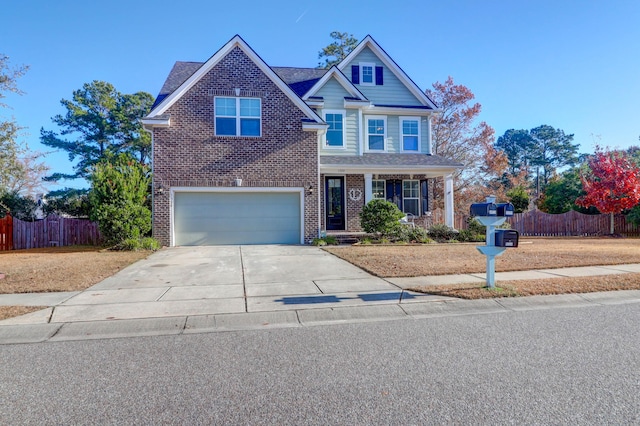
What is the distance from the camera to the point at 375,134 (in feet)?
59.2

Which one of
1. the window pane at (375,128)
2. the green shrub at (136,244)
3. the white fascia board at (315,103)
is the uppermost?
the white fascia board at (315,103)

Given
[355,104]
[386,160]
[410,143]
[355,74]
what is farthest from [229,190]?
[410,143]

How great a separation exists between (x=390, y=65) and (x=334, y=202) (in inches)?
298

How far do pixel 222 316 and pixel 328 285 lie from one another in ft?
7.69

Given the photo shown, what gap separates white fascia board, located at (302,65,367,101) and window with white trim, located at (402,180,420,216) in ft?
15.2

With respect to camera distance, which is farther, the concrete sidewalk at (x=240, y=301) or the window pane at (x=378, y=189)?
the window pane at (x=378, y=189)

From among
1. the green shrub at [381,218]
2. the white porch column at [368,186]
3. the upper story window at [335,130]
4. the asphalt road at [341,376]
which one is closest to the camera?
the asphalt road at [341,376]

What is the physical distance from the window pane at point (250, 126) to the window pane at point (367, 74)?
23.0 feet

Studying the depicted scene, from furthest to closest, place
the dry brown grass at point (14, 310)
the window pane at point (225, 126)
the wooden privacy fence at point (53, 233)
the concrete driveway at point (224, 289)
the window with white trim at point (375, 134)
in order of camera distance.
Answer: the window with white trim at point (375, 134), the wooden privacy fence at point (53, 233), the window pane at point (225, 126), the concrete driveway at point (224, 289), the dry brown grass at point (14, 310)

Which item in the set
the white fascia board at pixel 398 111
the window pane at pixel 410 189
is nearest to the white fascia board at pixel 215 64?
the white fascia board at pixel 398 111

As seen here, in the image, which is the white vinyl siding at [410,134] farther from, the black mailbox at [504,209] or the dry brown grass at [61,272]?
the dry brown grass at [61,272]

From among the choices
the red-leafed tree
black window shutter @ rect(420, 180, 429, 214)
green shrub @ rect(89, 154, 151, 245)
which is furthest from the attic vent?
the red-leafed tree

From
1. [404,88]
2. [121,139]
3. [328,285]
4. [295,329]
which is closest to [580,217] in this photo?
[404,88]

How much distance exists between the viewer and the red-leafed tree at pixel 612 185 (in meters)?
19.5
